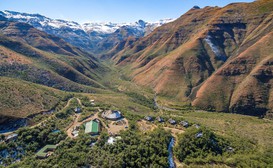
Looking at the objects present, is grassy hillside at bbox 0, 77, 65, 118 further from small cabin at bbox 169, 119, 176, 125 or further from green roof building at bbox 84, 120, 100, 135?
small cabin at bbox 169, 119, 176, 125

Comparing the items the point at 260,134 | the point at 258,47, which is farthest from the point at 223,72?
the point at 260,134

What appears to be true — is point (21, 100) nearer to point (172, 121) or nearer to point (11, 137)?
point (11, 137)

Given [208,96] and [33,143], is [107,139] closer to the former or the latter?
[33,143]

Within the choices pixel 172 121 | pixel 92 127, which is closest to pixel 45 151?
pixel 92 127

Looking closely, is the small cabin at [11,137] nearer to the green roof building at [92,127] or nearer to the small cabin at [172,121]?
the green roof building at [92,127]

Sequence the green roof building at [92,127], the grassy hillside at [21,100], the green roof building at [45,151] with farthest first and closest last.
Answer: the grassy hillside at [21,100]
the green roof building at [92,127]
the green roof building at [45,151]

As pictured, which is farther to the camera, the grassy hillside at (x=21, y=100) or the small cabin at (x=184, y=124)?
the small cabin at (x=184, y=124)

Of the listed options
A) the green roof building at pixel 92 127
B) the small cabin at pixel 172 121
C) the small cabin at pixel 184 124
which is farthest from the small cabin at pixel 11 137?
the small cabin at pixel 184 124

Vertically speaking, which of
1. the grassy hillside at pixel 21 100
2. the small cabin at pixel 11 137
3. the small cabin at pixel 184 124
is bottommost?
the small cabin at pixel 184 124
